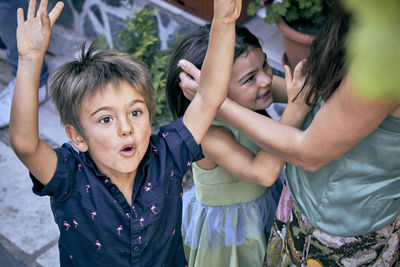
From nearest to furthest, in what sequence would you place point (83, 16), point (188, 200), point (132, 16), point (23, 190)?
point (188, 200) → point (23, 190) → point (132, 16) → point (83, 16)

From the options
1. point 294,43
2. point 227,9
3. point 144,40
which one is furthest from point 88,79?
point 144,40

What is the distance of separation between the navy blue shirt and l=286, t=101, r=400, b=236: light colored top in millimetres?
403

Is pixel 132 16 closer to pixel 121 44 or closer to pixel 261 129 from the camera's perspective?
pixel 121 44

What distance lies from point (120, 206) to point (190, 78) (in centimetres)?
51

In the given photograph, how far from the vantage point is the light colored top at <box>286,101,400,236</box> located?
1.26m

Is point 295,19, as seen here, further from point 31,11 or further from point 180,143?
point 31,11

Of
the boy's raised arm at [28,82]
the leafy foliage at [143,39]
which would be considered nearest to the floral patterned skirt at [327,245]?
the boy's raised arm at [28,82]

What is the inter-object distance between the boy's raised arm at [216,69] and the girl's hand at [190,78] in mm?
120

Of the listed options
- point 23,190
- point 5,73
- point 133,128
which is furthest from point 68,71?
point 5,73

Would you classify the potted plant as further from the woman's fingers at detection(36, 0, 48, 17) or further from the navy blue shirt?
the woman's fingers at detection(36, 0, 48, 17)

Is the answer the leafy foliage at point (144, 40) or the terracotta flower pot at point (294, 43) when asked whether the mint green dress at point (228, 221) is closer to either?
the terracotta flower pot at point (294, 43)

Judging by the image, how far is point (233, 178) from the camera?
6.29 ft

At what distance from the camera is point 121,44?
391 centimetres

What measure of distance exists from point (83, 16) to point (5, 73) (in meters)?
0.84
